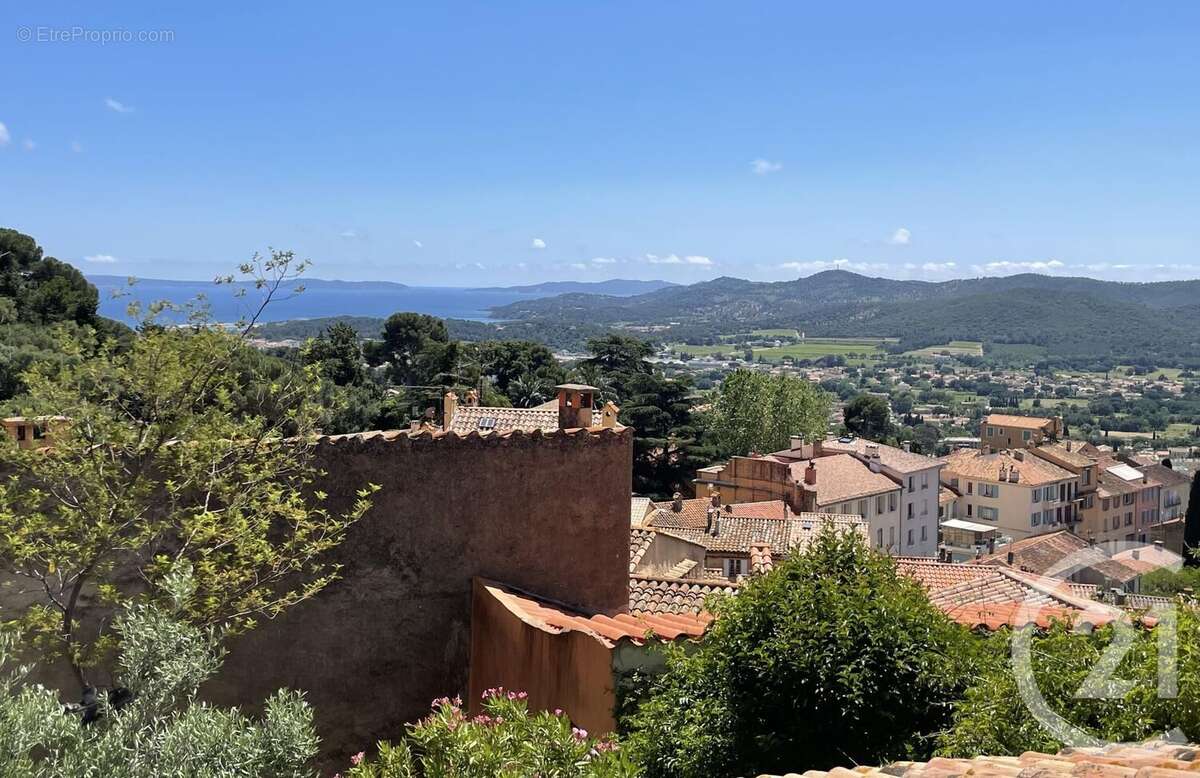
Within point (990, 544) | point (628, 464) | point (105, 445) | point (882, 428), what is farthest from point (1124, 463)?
point (105, 445)

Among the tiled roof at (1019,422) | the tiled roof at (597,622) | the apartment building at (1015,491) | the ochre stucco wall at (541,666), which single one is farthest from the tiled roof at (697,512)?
the tiled roof at (1019,422)

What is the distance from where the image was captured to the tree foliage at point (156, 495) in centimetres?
888

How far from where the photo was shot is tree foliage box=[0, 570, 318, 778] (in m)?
5.97

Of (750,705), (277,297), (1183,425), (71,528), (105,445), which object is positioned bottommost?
(1183,425)

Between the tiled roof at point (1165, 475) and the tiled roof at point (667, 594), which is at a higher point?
the tiled roof at point (667, 594)

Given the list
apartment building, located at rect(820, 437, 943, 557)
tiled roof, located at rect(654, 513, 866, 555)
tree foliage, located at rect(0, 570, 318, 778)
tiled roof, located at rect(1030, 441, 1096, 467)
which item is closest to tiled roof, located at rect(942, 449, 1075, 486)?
tiled roof, located at rect(1030, 441, 1096, 467)

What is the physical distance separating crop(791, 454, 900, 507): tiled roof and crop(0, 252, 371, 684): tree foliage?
130 feet

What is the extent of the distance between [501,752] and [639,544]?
14.0 metres

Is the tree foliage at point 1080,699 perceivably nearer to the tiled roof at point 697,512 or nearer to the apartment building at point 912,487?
the tiled roof at point 697,512

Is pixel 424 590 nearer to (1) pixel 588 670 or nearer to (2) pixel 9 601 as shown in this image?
(1) pixel 588 670

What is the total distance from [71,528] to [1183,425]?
535 ft

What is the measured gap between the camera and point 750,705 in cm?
715

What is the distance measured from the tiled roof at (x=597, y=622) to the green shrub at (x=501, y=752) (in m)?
1.83

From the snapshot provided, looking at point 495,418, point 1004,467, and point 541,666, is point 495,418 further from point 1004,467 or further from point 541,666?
point 1004,467
